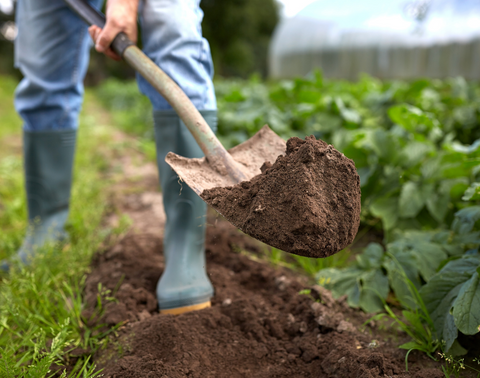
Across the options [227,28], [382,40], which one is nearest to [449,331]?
[382,40]

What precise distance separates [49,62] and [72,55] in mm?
114

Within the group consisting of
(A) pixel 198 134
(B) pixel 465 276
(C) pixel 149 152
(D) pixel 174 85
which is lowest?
(C) pixel 149 152

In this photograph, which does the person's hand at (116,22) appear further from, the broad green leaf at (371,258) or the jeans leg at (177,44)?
the broad green leaf at (371,258)

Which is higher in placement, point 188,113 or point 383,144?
point 188,113

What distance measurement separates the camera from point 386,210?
181 cm

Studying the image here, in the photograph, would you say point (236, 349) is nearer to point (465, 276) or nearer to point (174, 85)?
point (465, 276)

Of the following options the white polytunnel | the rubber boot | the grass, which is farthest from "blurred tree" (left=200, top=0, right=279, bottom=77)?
the rubber boot

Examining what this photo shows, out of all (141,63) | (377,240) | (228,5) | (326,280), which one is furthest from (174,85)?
(228,5)

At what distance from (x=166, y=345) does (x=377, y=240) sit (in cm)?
132

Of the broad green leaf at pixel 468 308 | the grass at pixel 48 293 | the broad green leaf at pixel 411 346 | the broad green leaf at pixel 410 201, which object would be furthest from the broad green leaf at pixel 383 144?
the grass at pixel 48 293

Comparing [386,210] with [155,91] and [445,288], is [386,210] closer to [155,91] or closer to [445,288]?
[445,288]

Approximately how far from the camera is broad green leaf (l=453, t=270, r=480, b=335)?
40.6 inches

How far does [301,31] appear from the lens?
13062 mm

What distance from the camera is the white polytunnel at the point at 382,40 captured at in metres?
→ 7.70
